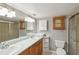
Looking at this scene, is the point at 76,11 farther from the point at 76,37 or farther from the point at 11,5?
the point at 11,5

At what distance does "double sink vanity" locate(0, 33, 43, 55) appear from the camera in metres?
1.56

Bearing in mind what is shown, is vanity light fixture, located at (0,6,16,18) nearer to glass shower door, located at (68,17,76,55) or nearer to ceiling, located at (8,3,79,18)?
ceiling, located at (8,3,79,18)

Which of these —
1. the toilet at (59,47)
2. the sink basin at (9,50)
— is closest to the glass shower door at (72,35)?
the toilet at (59,47)

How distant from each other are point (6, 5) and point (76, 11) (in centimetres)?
98

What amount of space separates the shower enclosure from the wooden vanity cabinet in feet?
1.41

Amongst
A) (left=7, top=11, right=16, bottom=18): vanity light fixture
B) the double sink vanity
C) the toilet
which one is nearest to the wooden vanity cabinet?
the double sink vanity

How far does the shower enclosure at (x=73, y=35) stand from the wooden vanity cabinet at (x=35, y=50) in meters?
0.43

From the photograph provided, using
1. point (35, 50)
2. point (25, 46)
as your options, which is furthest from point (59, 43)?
point (25, 46)

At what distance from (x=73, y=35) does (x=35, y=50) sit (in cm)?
61

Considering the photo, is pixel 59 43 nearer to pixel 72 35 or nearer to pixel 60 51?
pixel 60 51

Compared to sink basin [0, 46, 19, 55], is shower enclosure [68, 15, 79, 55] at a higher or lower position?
higher

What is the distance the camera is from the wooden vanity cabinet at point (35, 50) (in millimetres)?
1599

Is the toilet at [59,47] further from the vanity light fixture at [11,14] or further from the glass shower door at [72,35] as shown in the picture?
the vanity light fixture at [11,14]

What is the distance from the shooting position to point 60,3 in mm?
1547
